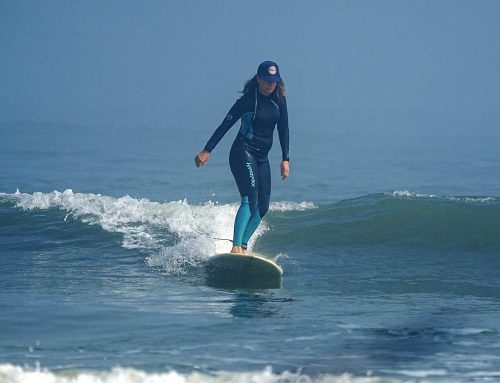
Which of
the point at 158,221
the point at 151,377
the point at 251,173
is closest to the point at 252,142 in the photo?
the point at 251,173

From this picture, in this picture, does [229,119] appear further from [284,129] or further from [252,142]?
[284,129]

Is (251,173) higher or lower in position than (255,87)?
lower

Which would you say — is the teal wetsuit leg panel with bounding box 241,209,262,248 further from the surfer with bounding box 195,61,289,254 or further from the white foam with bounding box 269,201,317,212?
the white foam with bounding box 269,201,317,212

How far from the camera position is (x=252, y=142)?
384 inches

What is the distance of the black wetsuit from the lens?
9.63 metres

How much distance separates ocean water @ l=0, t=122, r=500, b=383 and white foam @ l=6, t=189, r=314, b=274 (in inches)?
1.1

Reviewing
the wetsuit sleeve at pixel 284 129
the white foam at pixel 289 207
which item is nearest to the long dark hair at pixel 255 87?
the wetsuit sleeve at pixel 284 129

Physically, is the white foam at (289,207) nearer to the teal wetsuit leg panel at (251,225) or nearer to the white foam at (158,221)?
the white foam at (158,221)

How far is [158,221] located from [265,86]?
14.1 ft

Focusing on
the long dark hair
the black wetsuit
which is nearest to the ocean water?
the black wetsuit

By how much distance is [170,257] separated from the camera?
10.8 metres

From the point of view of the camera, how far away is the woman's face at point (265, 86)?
31.1ft

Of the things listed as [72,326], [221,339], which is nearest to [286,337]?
[221,339]

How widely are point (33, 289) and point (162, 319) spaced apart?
6.61 ft
